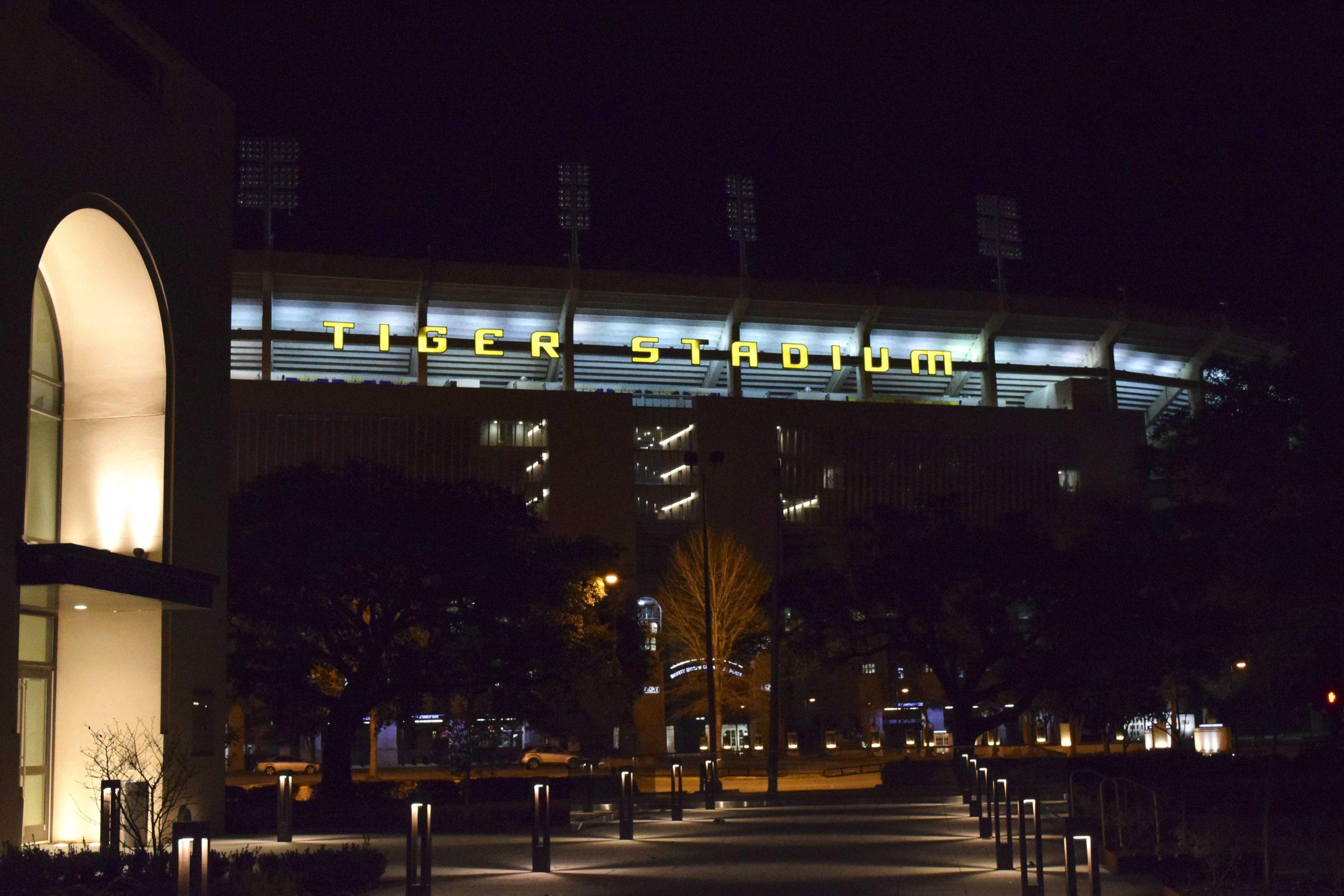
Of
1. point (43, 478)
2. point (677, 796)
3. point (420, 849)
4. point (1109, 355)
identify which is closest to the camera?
point (420, 849)

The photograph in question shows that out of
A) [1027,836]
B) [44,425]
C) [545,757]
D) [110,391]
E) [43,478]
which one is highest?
[110,391]

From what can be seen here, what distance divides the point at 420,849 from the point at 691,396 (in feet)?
252

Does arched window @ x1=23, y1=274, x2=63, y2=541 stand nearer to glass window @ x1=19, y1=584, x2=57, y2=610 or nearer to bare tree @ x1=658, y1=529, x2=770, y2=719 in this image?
glass window @ x1=19, y1=584, x2=57, y2=610

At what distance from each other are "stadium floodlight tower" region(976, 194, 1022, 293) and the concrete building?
75535 mm

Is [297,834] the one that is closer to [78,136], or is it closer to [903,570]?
[78,136]

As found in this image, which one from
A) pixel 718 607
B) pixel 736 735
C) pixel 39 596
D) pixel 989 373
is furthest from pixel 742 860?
pixel 989 373

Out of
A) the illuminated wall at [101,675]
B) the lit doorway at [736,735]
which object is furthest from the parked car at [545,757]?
the illuminated wall at [101,675]

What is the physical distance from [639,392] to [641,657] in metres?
55.2

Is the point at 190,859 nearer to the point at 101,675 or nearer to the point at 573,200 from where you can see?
the point at 101,675

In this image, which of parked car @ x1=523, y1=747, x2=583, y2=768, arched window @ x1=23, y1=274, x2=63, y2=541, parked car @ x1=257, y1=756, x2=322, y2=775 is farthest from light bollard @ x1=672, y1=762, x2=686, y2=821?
parked car @ x1=257, y1=756, x2=322, y2=775

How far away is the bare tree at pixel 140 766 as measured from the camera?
1866 centimetres

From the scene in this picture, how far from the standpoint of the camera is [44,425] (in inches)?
846

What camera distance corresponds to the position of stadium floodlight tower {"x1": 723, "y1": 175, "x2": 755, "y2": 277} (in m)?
89.5

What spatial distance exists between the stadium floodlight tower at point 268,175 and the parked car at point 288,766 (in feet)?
101
